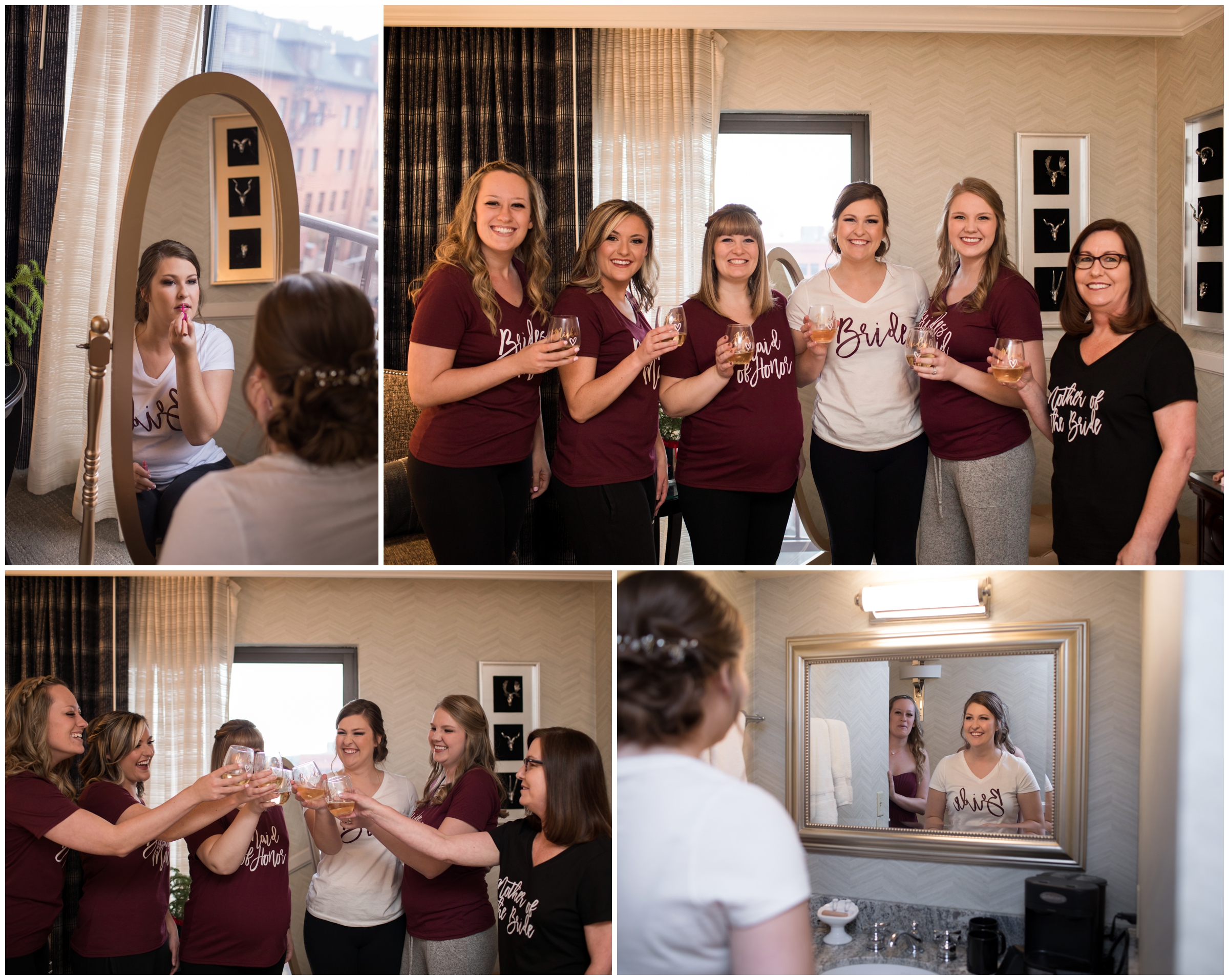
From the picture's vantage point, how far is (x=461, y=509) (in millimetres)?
2035

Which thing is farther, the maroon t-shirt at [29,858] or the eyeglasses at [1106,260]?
the eyeglasses at [1106,260]

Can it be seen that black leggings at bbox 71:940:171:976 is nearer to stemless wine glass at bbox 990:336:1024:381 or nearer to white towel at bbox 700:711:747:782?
white towel at bbox 700:711:747:782

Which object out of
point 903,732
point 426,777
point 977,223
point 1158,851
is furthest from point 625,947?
point 977,223

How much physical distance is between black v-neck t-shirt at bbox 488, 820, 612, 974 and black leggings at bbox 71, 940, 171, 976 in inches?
25.0

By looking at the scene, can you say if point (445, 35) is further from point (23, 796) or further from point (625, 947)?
point (625, 947)

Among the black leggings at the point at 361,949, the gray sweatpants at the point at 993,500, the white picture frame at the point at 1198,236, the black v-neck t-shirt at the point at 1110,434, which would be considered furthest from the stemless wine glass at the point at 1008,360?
the white picture frame at the point at 1198,236

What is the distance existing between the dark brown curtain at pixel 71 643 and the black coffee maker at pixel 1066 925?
1.68 metres

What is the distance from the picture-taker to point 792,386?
222 centimetres

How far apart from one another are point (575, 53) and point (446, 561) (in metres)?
2.39

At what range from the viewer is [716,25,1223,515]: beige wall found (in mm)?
3496

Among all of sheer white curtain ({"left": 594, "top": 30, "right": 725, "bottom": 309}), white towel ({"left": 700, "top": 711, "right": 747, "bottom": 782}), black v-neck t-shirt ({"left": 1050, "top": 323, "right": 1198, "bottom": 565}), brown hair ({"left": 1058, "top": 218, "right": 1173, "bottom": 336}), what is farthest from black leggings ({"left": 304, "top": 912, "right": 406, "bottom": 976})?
sheer white curtain ({"left": 594, "top": 30, "right": 725, "bottom": 309})

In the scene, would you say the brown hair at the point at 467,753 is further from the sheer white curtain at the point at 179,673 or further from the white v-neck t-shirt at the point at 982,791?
the white v-neck t-shirt at the point at 982,791

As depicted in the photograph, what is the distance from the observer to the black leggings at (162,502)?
151cm

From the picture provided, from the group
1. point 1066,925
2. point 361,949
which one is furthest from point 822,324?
point 361,949
